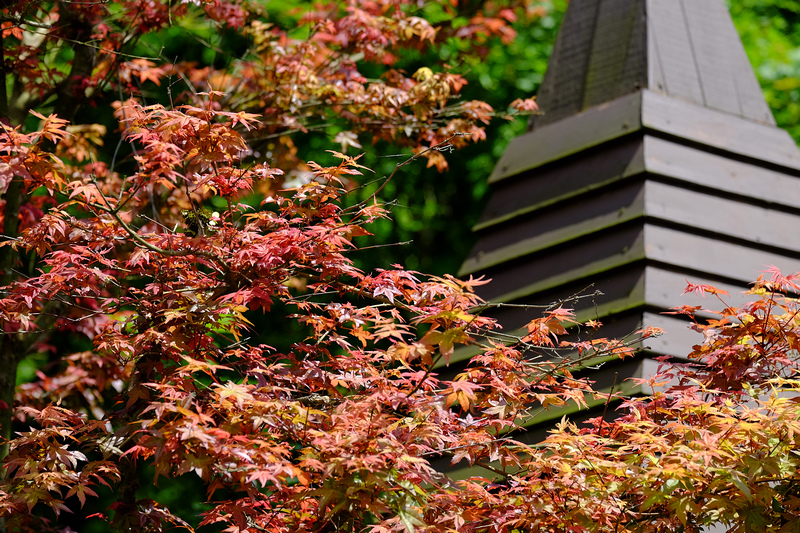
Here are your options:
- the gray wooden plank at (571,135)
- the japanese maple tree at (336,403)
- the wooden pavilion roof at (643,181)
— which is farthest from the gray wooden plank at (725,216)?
the japanese maple tree at (336,403)

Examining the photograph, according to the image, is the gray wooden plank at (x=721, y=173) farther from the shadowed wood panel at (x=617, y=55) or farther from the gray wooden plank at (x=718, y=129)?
the shadowed wood panel at (x=617, y=55)

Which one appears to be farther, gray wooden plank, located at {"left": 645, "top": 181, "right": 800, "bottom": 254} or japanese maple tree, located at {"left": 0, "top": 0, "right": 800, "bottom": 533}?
gray wooden plank, located at {"left": 645, "top": 181, "right": 800, "bottom": 254}

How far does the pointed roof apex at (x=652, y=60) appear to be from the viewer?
15.5ft

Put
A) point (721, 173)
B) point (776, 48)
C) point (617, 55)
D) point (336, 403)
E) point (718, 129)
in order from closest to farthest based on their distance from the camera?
point (336, 403), point (721, 173), point (718, 129), point (617, 55), point (776, 48)

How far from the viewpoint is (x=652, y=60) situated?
15.4ft

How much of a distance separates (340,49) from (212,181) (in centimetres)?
248

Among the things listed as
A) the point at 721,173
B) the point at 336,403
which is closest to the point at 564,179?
the point at 721,173

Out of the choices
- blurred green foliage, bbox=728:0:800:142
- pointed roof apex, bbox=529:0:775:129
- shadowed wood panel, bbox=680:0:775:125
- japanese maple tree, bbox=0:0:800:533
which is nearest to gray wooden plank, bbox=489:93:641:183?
pointed roof apex, bbox=529:0:775:129

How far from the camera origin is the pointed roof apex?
4.71 meters

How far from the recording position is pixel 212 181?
9.75 feet

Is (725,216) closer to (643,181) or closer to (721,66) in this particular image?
(643,181)

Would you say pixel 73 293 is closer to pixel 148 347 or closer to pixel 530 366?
pixel 148 347

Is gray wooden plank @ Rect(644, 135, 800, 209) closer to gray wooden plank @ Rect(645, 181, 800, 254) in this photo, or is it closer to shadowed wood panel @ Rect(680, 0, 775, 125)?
gray wooden plank @ Rect(645, 181, 800, 254)

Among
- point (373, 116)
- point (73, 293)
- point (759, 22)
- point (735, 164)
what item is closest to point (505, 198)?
point (373, 116)
